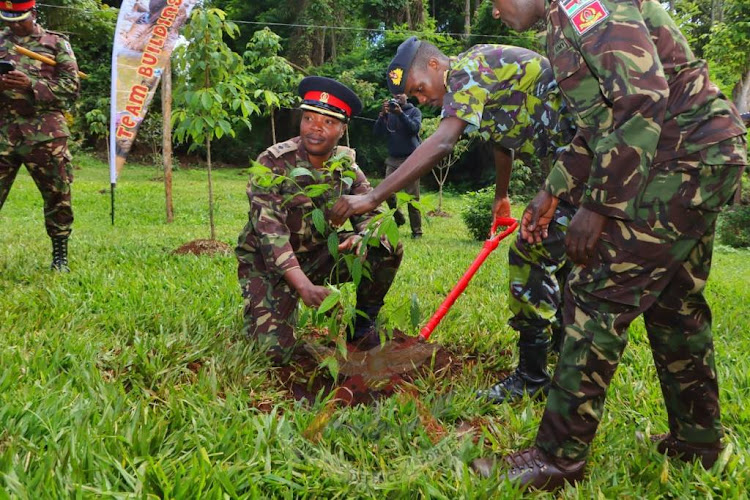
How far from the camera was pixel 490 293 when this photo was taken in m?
4.30

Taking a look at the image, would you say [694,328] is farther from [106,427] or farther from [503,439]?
[106,427]

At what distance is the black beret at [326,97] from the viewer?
9.22ft

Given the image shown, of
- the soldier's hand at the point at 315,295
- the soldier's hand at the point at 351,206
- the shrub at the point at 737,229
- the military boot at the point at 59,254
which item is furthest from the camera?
the shrub at the point at 737,229

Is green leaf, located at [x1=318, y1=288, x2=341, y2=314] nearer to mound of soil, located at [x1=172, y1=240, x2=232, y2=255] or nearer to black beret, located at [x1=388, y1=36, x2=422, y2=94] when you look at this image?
black beret, located at [x1=388, y1=36, x2=422, y2=94]

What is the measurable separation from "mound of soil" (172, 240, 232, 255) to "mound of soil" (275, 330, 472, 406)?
279 cm

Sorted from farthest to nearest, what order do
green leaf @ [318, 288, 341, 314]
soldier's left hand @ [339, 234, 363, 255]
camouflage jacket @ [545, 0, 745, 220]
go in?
1. soldier's left hand @ [339, 234, 363, 255]
2. green leaf @ [318, 288, 341, 314]
3. camouflage jacket @ [545, 0, 745, 220]

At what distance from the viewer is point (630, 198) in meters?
1.52

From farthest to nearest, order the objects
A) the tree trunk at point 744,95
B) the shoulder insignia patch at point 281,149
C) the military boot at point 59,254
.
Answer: the tree trunk at point 744,95 → the military boot at point 59,254 → the shoulder insignia patch at point 281,149

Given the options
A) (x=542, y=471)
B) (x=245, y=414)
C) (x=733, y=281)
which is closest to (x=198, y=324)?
(x=245, y=414)

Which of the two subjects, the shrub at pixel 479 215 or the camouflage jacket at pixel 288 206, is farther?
the shrub at pixel 479 215

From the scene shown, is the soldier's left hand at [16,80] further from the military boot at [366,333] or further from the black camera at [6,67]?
the military boot at [366,333]

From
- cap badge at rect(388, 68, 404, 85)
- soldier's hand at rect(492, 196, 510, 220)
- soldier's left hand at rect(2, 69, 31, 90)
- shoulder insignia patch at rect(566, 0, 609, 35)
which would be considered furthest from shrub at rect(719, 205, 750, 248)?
soldier's left hand at rect(2, 69, 31, 90)

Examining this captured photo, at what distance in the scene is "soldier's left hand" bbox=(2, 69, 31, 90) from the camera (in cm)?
381

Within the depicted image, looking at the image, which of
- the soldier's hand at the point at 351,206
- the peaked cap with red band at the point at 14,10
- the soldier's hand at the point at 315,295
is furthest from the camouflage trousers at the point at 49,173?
the soldier's hand at the point at 351,206
